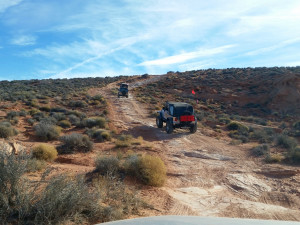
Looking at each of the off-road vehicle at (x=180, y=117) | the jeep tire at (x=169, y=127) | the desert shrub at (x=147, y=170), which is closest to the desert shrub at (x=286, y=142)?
the off-road vehicle at (x=180, y=117)

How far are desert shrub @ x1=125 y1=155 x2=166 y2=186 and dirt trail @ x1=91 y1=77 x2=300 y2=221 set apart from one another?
0.29 meters

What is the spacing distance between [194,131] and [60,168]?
31.0 feet

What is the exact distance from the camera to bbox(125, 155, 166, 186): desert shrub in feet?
22.1

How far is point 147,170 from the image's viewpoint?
6805 millimetres

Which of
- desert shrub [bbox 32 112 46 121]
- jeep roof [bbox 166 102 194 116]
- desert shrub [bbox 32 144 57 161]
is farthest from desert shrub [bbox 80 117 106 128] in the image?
desert shrub [bbox 32 144 57 161]

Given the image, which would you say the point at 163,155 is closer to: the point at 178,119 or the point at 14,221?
the point at 178,119

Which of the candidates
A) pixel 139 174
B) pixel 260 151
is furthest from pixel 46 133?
pixel 260 151

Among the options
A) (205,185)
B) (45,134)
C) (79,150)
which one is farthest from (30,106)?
(205,185)

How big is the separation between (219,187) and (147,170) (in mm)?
2275

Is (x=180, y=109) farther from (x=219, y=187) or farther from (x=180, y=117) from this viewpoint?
(x=219, y=187)

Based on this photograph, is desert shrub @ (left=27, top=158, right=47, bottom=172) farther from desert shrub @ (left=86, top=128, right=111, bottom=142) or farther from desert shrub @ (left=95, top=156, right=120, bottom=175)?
desert shrub @ (left=86, top=128, right=111, bottom=142)

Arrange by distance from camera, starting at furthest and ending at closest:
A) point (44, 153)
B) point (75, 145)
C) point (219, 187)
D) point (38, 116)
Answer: point (38, 116) < point (75, 145) < point (44, 153) < point (219, 187)

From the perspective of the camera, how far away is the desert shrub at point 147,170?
673 centimetres

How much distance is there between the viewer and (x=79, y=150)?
10422 mm
